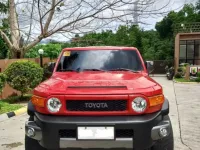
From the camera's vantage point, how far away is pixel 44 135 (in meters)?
3.75

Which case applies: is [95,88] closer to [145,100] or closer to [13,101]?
[145,100]

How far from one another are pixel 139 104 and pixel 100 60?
1607mm

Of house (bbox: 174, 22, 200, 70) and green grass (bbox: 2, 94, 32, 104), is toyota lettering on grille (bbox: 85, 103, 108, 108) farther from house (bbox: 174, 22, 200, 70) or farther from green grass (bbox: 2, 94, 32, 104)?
house (bbox: 174, 22, 200, 70)

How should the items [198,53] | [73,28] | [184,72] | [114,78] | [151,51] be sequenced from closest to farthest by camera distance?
[114,78]
[73,28]
[184,72]
[198,53]
[151,51]

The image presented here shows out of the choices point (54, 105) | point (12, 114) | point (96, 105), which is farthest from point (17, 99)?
point (96, 105)

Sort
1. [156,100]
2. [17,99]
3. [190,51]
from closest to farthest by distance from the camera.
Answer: [156,100] → [17,99] → [190,51]

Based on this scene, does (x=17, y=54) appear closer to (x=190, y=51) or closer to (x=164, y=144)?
(x=164, y=144)

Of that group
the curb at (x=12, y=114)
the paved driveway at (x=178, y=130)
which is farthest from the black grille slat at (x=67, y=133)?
the curb at (x=12, y=114)

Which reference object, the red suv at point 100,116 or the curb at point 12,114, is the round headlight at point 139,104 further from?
the curb at point 12,114

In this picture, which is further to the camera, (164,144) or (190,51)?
(190,51)

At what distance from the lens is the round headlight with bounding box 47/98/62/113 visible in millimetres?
3802

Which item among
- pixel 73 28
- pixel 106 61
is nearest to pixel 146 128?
pixel 106 61

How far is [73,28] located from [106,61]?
7692 millimetres

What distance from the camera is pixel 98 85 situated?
12.8 ft
